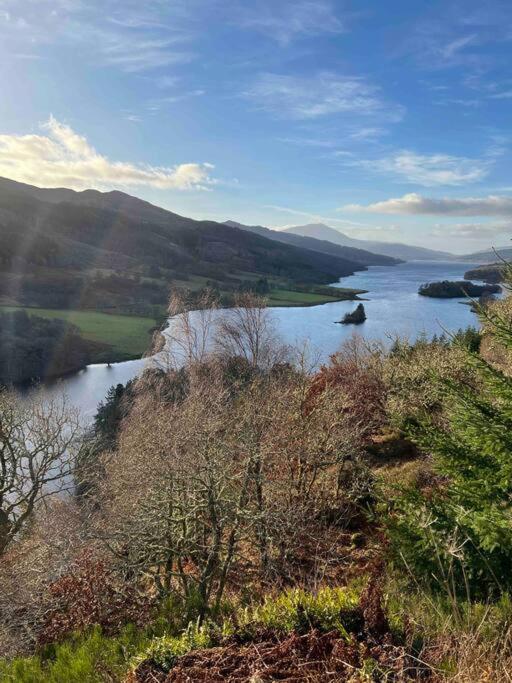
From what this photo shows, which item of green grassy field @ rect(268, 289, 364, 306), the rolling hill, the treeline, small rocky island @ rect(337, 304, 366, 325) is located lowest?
the treeline

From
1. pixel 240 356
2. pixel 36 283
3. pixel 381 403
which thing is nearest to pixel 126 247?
pixel 36 283

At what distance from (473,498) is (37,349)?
1979 inches

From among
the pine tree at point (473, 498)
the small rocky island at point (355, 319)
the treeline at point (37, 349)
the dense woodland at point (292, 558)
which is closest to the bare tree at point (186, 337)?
the dense woodland at point (292, 558)

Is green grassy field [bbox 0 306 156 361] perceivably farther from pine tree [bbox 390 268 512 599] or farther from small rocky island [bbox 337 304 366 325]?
pine tree [bbox 390 268 512 599]

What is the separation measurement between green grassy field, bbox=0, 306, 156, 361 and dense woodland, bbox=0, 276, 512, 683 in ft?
115

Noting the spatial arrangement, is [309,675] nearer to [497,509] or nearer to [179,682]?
[179,682]

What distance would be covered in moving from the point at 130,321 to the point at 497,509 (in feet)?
214

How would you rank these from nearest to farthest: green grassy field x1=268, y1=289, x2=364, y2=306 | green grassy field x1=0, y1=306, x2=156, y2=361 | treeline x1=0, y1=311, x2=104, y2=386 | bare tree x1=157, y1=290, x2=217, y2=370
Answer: bare tree x1=157, y1=290, x2=217, y2=370 → treeline x1=0, y1=311, x2=104, y2=386 → green grassy field x1=0, y1=306, x2=156, y2=361 → green grassy field x1=268, y1=289, x2=364, y2=306

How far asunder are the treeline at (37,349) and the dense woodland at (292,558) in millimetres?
31970

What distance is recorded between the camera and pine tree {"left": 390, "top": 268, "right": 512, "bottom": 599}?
555 centimetres

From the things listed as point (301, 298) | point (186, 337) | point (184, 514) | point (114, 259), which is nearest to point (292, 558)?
point (184, 514)

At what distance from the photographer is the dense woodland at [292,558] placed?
353 cm

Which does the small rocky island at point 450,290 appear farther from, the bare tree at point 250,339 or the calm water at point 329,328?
the bare tree at point 250,339

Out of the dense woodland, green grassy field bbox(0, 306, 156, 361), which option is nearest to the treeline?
green grassy field bbox(0, 306, 156, 361)
